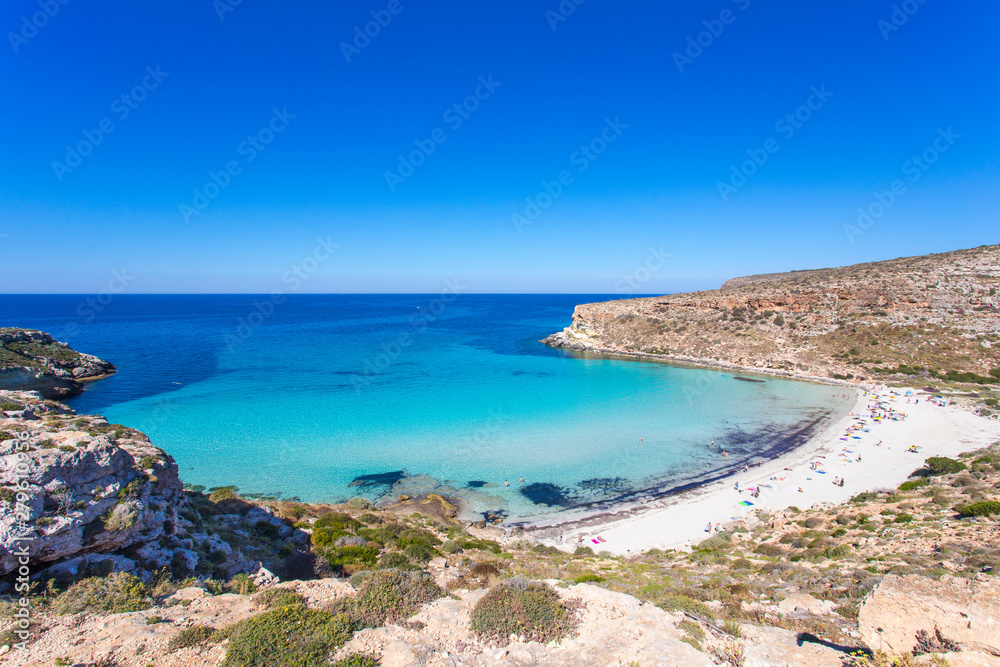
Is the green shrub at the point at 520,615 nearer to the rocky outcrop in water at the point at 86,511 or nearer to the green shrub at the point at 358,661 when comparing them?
the green shrub at the point at 358,661

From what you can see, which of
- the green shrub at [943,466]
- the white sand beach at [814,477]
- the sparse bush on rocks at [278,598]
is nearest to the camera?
the sparse bush on rocks at [278,598]

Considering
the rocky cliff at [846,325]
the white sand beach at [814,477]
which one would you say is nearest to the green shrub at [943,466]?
the white sand beach at [814,477]

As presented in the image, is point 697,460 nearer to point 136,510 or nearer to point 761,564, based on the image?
point 761,564

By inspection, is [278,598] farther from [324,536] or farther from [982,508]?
[982,508]

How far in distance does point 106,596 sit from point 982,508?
2368 cm

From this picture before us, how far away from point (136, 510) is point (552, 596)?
358 inches

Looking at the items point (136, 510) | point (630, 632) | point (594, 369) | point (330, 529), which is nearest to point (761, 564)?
point (630, 632)

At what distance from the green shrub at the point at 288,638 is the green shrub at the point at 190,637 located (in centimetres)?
28

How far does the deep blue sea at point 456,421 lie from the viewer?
893 inches

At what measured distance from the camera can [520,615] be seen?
25.5ft

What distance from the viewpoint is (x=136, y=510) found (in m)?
9.16

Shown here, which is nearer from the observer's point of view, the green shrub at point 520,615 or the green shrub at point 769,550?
the green shrub at point 520,615

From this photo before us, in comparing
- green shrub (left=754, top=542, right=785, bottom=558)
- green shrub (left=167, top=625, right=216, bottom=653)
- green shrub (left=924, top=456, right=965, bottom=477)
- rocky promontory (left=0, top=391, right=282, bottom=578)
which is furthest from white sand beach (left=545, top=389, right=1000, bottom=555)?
green shrub (left=167, top=625, right=216, bottom=653)

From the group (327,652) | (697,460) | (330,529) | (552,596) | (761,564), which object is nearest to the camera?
→ (327,652)
